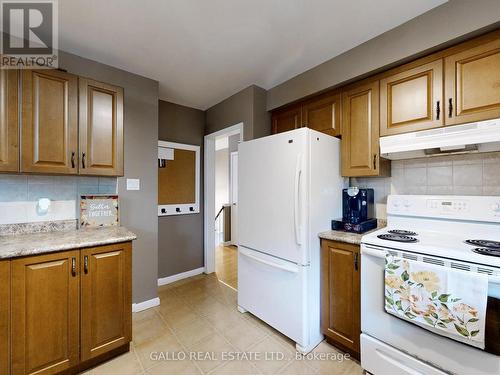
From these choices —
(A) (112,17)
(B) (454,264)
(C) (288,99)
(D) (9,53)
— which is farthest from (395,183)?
(D) (9,53)

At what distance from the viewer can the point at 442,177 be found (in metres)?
1.75

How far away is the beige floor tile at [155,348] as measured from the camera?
1696 millimetres

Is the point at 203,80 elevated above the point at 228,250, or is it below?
above

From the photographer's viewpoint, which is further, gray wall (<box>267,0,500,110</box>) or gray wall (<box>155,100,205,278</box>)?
gray wall (<box>155,100,205,278</box>)

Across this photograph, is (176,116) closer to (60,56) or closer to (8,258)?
(60,56)

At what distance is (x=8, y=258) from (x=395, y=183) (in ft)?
9.25

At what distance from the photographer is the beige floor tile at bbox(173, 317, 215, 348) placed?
193 cm

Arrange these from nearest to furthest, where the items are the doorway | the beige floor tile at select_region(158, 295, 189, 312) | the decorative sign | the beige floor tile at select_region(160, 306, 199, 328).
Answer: the decorative sign → the beige floor tile at select_region(160, 306, 199, 328) → the beige floor tile at select_region(158, 295, 189, 312) → the doorway

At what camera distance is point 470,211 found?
1515mm

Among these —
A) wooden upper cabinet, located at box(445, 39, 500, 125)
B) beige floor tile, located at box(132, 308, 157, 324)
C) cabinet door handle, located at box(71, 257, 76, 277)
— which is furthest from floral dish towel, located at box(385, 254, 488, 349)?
beige floor tile, located at box(132, 308, 157, 324)

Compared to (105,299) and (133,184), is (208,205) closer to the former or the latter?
(133,184)

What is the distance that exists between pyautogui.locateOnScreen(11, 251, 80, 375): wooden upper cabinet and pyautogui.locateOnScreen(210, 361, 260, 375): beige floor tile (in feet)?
3.20

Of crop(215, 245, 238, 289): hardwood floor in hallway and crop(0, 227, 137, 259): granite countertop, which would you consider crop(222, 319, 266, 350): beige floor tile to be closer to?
crop(215, 245, 238, 289): hardwood floor in hallway

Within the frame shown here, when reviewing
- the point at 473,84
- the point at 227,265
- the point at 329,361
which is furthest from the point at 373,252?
the point at 227,265
